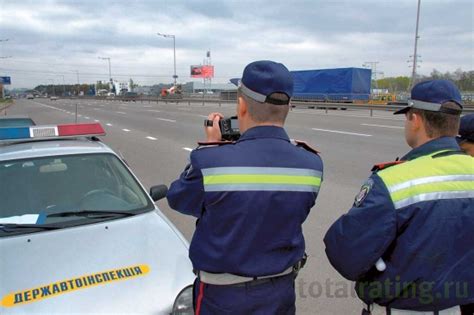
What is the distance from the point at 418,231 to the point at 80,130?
3.28 m

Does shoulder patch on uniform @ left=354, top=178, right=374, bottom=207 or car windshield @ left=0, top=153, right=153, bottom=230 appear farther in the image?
car windshield @ left=0, top=153, right=153, bottom=230

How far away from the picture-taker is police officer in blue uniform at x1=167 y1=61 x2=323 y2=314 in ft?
5.87

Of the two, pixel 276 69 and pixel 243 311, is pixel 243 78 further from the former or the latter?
pixel 243 311

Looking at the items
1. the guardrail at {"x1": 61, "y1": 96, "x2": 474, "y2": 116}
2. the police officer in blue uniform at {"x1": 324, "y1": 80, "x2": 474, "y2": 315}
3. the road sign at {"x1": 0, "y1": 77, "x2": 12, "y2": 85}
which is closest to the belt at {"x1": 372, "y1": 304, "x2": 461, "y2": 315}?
the police officer in blue uniform at {"x1": 324, "y1": 80, "x2": 474, "y2": 315}

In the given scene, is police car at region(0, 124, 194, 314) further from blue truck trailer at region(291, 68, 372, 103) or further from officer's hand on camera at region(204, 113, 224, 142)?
blue truck trailer at region(291, 68, 372, 103)

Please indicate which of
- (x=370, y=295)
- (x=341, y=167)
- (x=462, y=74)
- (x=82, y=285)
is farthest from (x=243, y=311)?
(x=462, y=74)

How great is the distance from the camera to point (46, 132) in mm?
3791

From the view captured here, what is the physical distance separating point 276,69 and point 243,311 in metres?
1.12

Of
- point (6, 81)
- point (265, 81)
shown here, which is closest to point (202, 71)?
point (6, 81)

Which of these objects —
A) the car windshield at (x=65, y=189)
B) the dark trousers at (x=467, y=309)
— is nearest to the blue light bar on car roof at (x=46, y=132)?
the car windshield at (x=65, y=189)

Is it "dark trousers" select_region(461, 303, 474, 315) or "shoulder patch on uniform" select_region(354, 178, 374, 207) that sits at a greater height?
"shoulder patch on uniform" select_region(354, 178, 374, 207)

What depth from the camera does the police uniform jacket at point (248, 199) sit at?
5.85 feet

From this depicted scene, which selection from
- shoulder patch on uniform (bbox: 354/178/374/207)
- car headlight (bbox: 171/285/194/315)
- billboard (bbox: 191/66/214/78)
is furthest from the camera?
billboard (bbox: 191/66/214/78)

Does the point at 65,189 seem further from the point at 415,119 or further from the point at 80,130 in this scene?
the point at 415,119
